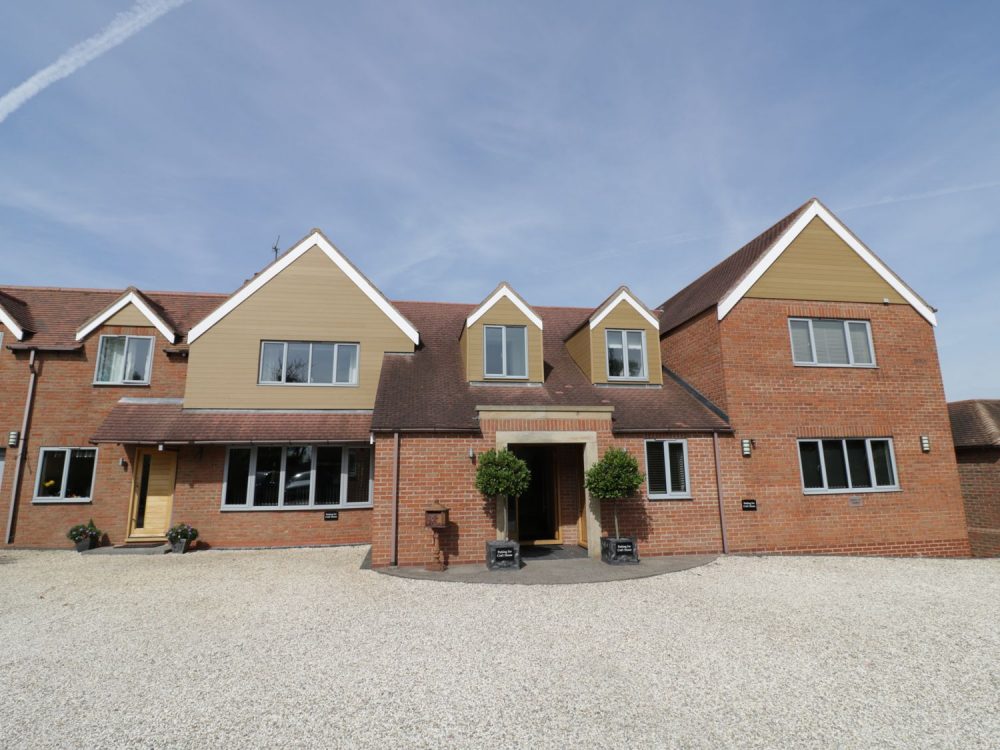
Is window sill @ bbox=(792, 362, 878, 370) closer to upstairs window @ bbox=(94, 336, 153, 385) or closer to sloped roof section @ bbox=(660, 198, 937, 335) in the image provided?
sloped roof section @ bbox=(660, 198, 937, 335)

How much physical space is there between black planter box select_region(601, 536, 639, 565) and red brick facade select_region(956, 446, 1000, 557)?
11951mm

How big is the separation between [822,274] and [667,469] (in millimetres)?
7298

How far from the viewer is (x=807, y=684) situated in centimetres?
532

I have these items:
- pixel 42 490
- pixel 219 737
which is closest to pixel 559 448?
pixel 219 737

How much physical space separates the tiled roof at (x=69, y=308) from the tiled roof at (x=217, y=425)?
2.65 meters

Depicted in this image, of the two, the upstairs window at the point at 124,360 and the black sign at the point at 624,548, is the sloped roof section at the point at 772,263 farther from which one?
the upstairs window at the point at 124,360

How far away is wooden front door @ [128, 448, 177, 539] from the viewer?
13.8m

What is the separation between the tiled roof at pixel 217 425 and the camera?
1267 centimetres

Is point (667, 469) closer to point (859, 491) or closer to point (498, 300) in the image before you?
point (859, 491)

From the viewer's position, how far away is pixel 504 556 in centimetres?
1055

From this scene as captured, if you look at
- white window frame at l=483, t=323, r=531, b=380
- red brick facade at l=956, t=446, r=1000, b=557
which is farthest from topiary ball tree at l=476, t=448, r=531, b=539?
red brick facade at l=956, t=446, r=1000, b=557

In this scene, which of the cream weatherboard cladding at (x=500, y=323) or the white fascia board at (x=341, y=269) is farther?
the white fascia board at (x=341, y=269)

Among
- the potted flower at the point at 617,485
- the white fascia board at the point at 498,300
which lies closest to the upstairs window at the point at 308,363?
the white fascia board at the point at 498,300

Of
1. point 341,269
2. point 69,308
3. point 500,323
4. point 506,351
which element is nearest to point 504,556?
point 506,351
